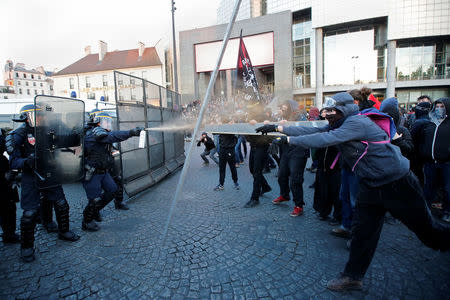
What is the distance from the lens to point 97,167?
4117 millimetres

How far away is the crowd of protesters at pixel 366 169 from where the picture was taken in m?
2.25

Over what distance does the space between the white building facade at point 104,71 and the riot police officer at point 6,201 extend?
38.5 metres

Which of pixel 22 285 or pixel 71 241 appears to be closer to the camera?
pixel 22 285

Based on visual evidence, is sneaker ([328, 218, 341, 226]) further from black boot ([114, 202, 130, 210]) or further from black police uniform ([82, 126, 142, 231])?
black boot ([114, 202, 130, 210])

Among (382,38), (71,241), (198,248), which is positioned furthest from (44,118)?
(382,38)

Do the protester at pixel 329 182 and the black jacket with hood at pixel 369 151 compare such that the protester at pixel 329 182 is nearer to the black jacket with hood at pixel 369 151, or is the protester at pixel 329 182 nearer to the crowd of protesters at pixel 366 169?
the crowd of protesters at pixel 366 169

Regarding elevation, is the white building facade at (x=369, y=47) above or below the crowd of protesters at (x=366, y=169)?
above

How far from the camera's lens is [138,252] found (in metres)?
3.32

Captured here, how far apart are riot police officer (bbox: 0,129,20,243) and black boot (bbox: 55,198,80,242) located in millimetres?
698

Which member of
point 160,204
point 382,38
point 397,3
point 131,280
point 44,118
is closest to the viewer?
point 131,280

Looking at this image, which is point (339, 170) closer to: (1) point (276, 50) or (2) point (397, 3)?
(1) point (276, 50)

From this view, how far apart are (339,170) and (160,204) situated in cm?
360

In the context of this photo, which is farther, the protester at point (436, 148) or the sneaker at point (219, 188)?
the sneaker at point (219, 188)

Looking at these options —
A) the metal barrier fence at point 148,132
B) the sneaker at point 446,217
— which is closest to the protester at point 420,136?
the sneaker at point 446,217
